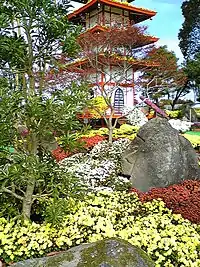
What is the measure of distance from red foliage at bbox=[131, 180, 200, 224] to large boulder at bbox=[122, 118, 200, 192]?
293 mm

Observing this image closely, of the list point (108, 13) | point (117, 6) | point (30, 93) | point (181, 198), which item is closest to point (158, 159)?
point (181, 198)

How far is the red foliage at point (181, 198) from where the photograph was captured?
4.57 m

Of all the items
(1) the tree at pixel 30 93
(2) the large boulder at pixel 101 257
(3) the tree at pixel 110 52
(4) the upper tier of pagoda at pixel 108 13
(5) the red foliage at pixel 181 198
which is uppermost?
(4) the upper tier of pagoda at pixel 108 13

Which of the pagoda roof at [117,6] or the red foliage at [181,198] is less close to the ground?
the pagoda roof at [117,6]

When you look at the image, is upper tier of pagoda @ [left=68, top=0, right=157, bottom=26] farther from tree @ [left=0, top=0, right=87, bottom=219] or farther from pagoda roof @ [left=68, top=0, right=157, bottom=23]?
tree @ [left=0, top=0, right=87, bottom=219]

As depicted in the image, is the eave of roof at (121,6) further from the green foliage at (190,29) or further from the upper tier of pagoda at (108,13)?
the green foliage at (190,29)

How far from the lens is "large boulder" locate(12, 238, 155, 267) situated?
2.35 meters

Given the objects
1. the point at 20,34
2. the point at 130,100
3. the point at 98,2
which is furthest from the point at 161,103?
the point at 20,34

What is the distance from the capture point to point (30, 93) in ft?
11.2

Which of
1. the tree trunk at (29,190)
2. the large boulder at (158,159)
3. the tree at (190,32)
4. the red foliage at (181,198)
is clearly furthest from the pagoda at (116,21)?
the tree trunk at (29,190)

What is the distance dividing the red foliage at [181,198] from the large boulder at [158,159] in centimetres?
29

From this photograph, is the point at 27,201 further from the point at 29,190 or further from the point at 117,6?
the point at 117,6

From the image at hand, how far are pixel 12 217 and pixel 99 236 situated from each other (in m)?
1.03

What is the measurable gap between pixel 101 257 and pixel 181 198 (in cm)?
253
